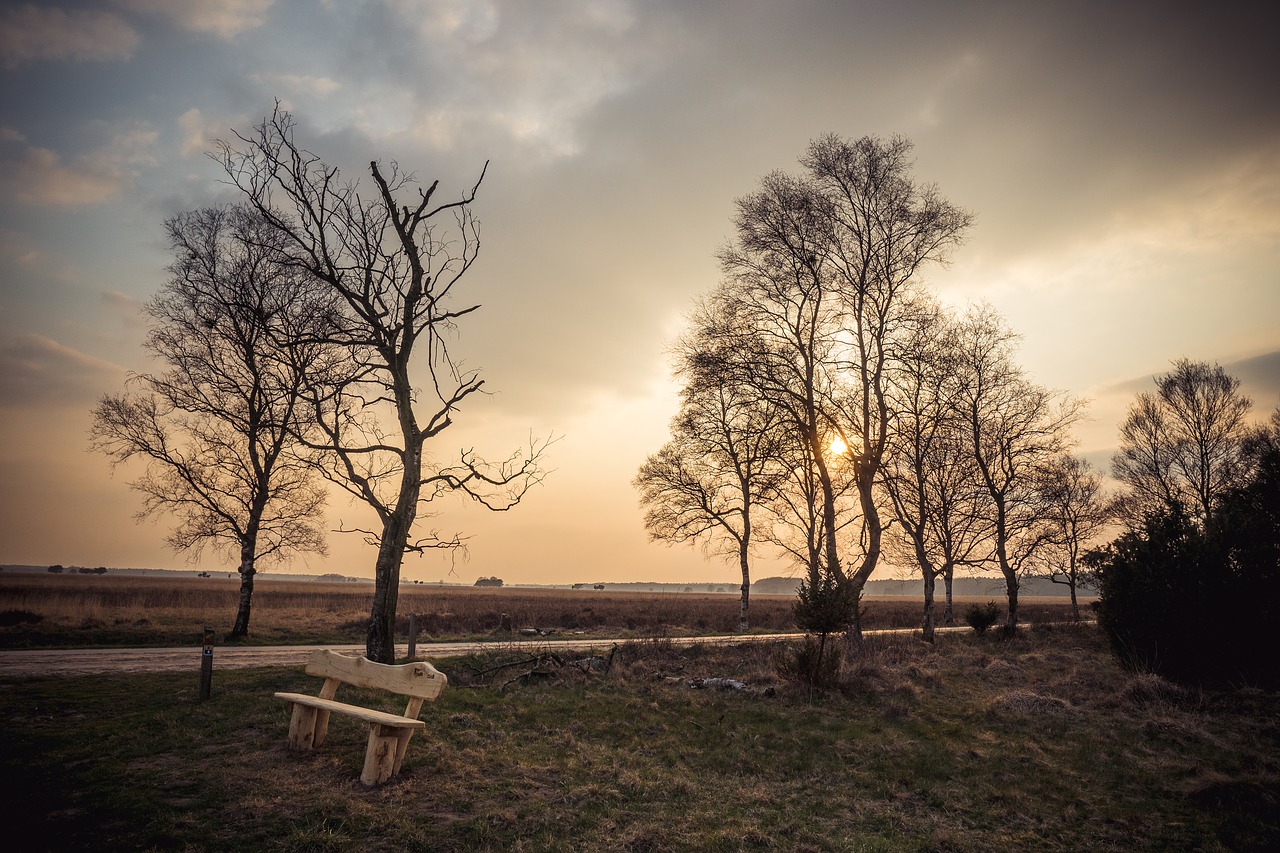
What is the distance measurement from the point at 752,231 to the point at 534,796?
15573 mm

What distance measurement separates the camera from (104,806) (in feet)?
18.0

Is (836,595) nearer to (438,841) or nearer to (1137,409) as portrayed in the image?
(438,841)

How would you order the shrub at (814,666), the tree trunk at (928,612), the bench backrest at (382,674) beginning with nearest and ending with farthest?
the bench backrest at (382,674) → the shrub at (814,666) → the tree trunk at (928,612)

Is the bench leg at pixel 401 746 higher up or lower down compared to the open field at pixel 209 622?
higher up

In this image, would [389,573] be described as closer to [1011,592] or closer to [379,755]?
[379,755]

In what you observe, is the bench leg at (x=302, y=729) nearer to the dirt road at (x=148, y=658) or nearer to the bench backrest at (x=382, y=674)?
Answer: the bench backrest at (x=382, y=674)

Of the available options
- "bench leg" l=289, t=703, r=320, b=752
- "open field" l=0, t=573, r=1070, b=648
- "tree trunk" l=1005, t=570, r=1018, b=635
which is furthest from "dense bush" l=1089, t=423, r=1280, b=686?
"bench leg" l=289, t=703, r=320, b=752

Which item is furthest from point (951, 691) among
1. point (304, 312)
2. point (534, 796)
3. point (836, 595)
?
point (304, 312)

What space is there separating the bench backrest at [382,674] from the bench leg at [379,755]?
1.53 feet

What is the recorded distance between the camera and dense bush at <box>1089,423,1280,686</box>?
40.9ft

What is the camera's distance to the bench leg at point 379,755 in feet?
21.2

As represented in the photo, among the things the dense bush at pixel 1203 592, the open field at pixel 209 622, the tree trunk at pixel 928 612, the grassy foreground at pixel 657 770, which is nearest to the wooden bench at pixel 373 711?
the grassy foreground at pixel 657 770

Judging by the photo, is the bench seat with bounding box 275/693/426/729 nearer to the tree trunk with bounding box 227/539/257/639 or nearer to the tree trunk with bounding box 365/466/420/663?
the tree trunk with bounding box 365/466/420/663

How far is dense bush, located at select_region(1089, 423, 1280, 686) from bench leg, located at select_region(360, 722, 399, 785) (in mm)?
15435
